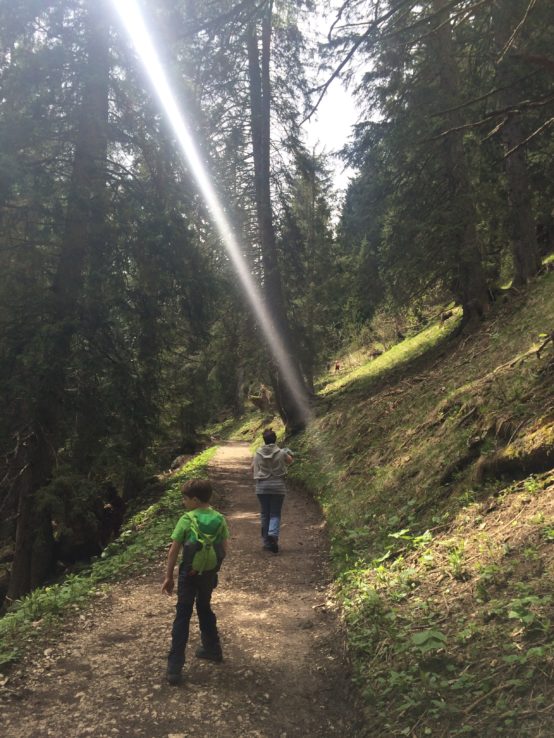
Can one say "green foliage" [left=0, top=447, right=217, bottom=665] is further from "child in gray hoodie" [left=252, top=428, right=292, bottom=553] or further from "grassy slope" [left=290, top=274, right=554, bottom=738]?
"grassy slope" [left=290, top=274, right=554, bottom=738]

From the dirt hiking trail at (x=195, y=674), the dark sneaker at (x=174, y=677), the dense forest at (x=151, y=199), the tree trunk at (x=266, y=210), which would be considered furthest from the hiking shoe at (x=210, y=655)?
the tree trunk at (x=266, y=210)

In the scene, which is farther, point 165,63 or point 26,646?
point 165,63

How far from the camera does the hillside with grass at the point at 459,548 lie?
3012 millimetres

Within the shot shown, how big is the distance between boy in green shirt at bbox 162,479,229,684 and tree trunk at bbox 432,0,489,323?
10.4 meters

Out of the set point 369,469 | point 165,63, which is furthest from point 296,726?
point 165,63

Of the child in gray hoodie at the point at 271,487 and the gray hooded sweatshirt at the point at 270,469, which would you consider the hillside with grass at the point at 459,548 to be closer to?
the child in gray hoodie at the point at 271,487

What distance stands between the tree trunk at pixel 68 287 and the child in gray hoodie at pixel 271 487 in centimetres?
373

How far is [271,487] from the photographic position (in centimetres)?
758

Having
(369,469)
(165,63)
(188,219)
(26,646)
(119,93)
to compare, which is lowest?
(369,469)

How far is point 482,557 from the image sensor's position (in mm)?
4371

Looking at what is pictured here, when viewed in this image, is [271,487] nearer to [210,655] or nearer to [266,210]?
[210,655]

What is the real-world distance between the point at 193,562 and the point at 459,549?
2.48 meters

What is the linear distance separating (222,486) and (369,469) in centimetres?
628

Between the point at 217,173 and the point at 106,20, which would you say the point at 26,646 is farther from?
the point at 217,173
